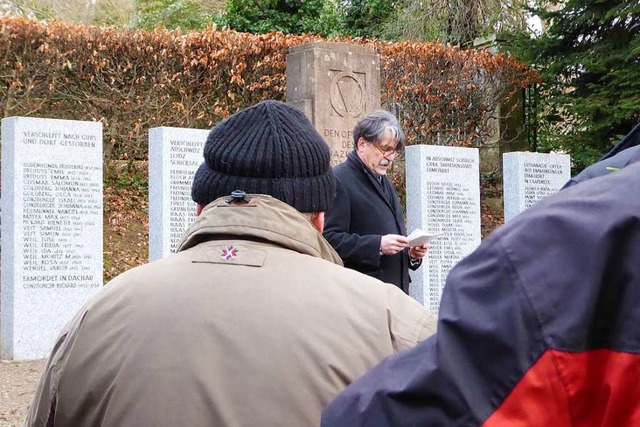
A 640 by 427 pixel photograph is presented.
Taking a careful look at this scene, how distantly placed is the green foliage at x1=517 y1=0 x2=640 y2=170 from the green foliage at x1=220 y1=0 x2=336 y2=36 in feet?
17.0

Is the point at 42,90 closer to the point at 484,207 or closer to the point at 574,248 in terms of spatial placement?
the point at 484,207

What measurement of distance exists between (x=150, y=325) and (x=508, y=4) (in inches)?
700

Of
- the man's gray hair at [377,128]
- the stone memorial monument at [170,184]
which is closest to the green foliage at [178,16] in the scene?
the stone memorial monument at [170,184]

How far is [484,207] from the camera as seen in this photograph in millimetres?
16609

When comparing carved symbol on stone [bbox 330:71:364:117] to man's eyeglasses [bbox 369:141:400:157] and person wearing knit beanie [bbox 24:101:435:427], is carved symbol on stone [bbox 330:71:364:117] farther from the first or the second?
Answer: person wearing knit beanie [bbox 24:101:435:427]

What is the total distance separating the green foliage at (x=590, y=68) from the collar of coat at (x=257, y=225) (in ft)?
41.2

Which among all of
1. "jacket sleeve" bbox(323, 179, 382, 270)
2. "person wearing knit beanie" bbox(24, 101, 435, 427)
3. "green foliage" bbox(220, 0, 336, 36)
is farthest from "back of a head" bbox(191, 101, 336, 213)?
"green foliage" bbox(220, 0, 336, 36)

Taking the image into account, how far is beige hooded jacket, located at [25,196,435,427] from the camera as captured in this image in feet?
5.80

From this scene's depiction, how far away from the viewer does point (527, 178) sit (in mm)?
12039

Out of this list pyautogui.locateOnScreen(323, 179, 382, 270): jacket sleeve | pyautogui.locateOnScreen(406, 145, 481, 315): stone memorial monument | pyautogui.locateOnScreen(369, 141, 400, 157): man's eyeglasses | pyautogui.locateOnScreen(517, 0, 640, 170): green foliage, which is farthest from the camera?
pyautogui.locateOnScreen(517, 0, 640, 170): green foliage

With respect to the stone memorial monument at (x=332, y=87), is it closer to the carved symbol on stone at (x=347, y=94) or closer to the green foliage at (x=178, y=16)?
the carved symbol on stone at (x=347, y=94)

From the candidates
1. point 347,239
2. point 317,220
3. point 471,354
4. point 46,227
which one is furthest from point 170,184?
point 471,354

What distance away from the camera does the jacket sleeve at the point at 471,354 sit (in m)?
0.96

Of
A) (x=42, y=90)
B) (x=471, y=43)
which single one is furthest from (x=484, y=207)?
(x=42, y=90)
